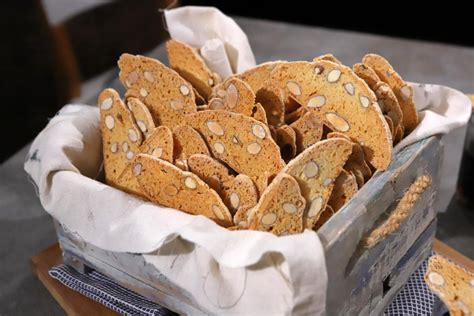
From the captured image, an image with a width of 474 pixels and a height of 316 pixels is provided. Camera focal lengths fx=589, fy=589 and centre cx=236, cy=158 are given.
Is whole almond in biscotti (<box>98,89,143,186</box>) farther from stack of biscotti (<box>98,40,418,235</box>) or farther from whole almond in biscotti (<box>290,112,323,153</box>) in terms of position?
whole almond in biscotti (<box>290,112,323,153</box>)

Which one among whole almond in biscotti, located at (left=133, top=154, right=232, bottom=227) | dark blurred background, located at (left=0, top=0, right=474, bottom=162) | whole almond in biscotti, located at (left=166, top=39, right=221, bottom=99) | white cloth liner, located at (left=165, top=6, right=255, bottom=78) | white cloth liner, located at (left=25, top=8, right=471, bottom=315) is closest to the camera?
white cloth liner, located at (left=25, top=8, right=471, bottom=315)

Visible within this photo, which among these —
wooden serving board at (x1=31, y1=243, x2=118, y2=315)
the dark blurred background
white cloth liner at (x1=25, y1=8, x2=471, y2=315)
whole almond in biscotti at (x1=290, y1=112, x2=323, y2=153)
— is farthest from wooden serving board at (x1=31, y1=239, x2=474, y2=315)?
the dark blurred background

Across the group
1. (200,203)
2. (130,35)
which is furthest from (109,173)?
(130,35)

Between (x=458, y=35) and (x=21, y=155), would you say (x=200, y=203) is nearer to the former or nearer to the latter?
(x=21, y=155)

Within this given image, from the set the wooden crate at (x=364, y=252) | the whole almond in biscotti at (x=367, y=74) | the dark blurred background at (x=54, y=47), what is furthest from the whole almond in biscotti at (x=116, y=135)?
the dark blurred background at (x=54, y=47)

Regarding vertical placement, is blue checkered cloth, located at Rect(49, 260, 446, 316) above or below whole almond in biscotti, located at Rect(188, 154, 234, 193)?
below

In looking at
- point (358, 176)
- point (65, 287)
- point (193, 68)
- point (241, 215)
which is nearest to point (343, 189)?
point (358, 176)

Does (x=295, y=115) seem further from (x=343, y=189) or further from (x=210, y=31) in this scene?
(x=210, y=31)
